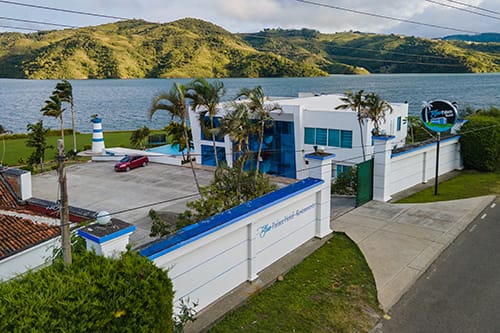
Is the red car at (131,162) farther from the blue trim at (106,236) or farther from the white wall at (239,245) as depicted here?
the blue trim at (106,236)

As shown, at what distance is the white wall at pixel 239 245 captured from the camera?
7.78m

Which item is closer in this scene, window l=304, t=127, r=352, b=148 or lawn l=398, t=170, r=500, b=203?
lawn l=398, t=170, r=500, b=203

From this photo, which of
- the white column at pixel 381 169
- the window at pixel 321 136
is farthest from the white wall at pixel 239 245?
the window at pixel 321 136

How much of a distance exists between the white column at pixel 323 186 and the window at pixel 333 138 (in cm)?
1580

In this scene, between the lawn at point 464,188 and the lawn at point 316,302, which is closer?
the lawn at point 316,302

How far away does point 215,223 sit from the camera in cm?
841

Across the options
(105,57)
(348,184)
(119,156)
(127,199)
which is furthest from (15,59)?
(348,184)

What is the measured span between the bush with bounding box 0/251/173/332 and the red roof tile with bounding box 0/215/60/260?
298 inches

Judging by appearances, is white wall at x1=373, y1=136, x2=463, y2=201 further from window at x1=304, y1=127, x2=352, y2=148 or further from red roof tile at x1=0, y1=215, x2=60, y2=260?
red roof tile at x1=0, y1=215, x2=60, y2=260

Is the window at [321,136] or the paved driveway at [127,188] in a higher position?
the window at [321,136]

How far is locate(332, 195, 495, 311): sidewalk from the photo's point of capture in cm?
995

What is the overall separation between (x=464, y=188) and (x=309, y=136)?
39.4 ft

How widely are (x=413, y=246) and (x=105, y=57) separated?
17402 cm

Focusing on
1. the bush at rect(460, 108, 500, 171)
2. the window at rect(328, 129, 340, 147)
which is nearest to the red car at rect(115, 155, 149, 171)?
the window at rect(328, 129, 340, 147)
